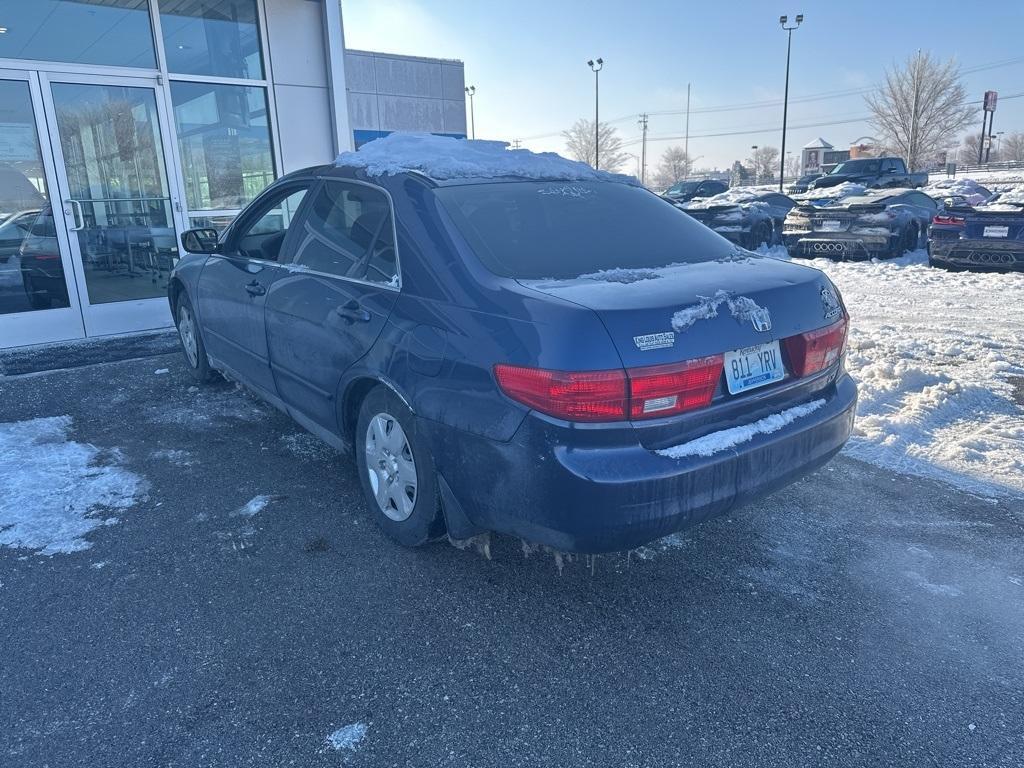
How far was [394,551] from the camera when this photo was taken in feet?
10.1

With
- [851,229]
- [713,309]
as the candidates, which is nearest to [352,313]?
[713,309]

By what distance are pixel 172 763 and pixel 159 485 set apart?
2113 mm

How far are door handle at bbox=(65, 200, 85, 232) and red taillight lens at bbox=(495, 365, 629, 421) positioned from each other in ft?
21.6

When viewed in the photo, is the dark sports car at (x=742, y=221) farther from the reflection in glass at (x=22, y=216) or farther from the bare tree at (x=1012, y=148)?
the bare tree at (x=1012, y=148)

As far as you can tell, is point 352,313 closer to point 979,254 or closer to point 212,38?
point 212,38

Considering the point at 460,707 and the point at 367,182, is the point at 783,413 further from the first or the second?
the point at 367,182

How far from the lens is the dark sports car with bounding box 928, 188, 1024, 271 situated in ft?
32.5

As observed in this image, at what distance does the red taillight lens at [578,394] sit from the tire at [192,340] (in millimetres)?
3682

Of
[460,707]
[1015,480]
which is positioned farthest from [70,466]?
[1015,480]

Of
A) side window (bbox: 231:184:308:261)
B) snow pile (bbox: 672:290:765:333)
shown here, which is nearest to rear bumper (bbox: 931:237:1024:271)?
snow pile (bbox: 672:290:765:333)

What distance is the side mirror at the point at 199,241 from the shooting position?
4.77 metres

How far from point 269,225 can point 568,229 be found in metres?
2.57

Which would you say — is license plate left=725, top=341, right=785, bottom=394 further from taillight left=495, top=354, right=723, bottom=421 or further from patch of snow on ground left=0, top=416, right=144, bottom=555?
patch of snow on ground left=0, top=416, right=144, bottom=555

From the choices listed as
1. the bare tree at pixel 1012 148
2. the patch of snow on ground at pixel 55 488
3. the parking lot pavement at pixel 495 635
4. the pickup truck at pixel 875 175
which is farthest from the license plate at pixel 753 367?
the bare tree at pixel 1012 148
